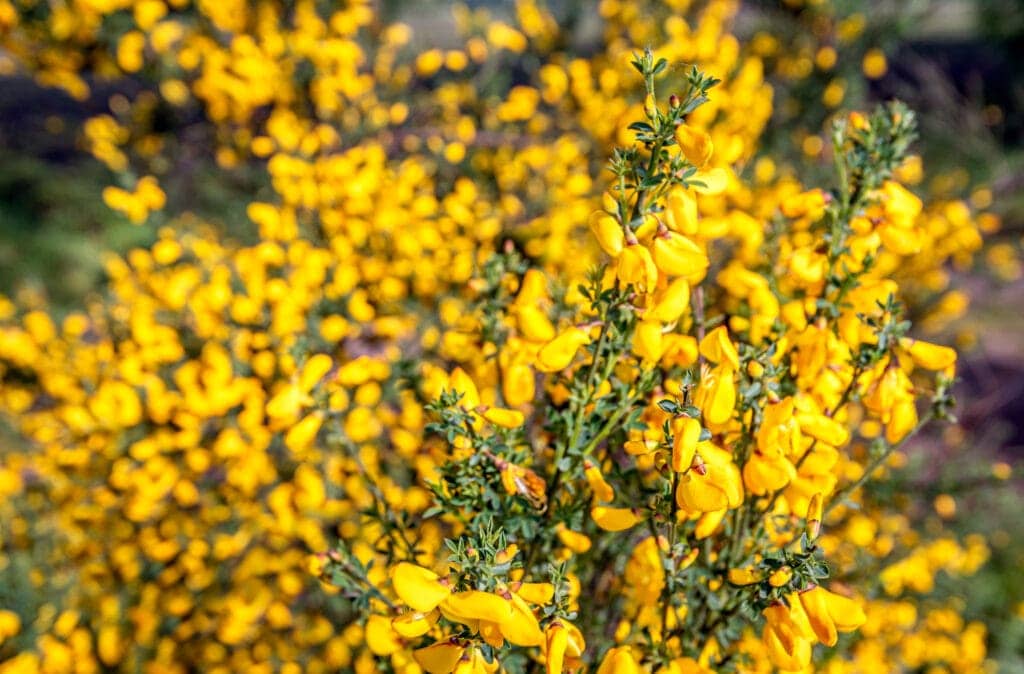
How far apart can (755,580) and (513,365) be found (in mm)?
435

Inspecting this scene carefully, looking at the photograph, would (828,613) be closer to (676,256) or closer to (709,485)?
(709,485)

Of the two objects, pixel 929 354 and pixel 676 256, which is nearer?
pixel 676 256

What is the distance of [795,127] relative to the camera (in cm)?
407

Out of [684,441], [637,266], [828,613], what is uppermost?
[637,266]

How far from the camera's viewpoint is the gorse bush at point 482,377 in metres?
0.88

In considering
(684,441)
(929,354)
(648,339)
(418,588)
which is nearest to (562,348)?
(648,339)

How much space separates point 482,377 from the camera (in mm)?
1176

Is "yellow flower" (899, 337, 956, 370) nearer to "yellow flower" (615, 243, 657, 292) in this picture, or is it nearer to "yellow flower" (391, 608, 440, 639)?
"yellow flower" (615, 243, 657, 292)

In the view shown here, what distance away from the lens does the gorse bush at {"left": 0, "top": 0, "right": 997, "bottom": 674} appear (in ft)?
2.90

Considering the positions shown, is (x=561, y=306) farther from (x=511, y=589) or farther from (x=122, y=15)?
(x=122, y=15)

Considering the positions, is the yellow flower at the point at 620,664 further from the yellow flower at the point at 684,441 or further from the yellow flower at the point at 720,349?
the yellow flower at the point at 720,349

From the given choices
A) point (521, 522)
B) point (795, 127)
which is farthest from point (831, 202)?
point (795, 127)

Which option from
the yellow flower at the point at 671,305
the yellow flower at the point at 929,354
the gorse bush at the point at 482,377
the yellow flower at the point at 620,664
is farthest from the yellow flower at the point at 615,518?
the yellow flower at the point at 929,354

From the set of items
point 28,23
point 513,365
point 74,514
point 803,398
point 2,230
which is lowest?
point 2,230
